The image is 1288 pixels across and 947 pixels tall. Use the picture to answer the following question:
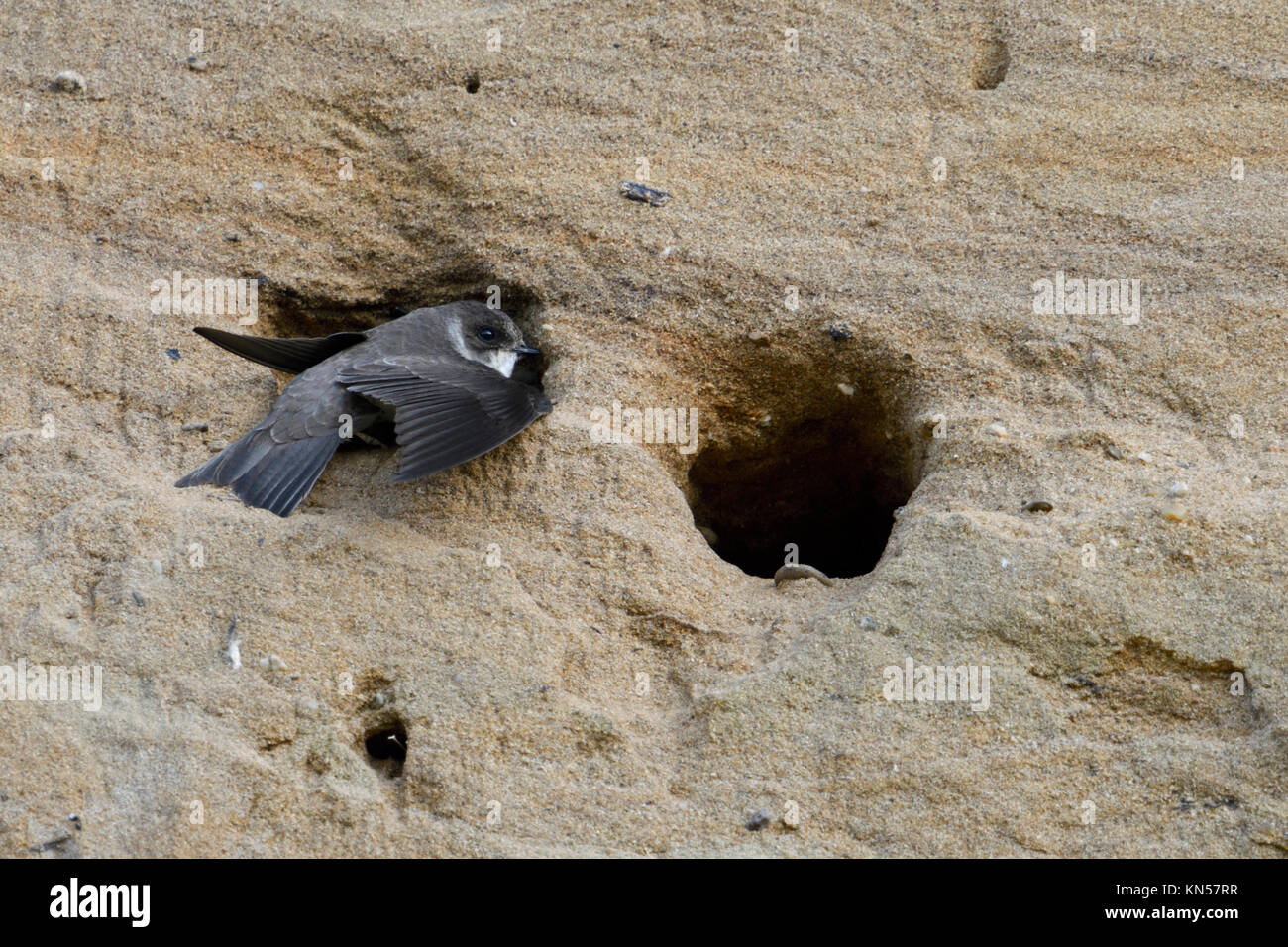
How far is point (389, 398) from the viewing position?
3348 mm

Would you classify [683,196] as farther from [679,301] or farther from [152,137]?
[152,137]

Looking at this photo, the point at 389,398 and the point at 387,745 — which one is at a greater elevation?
the point at 389,398

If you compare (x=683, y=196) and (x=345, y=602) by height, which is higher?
(x=683, y=196)

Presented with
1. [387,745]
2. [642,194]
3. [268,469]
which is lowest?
[387,745]

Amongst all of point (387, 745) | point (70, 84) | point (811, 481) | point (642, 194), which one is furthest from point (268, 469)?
point (70, 84)

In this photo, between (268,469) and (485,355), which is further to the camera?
(485,355)

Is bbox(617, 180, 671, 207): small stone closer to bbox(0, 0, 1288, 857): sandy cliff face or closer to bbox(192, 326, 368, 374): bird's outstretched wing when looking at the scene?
bbox(0, 0, 1288, 857): sandy cliff face

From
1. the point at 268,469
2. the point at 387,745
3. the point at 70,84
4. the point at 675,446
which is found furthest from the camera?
the point at 70,84

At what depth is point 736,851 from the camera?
8.39 ft

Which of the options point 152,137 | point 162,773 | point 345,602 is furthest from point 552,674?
point 152,137

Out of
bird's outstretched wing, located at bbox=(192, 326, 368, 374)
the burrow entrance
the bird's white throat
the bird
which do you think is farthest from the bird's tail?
the burrow entrance

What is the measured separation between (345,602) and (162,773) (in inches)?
22.7

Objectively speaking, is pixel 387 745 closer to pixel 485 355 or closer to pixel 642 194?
pixel 485 355

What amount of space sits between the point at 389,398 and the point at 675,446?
2.57 ft
